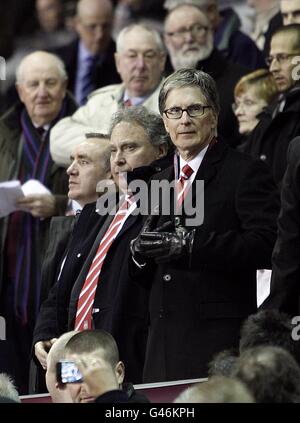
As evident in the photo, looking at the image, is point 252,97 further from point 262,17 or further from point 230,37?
point 262,17

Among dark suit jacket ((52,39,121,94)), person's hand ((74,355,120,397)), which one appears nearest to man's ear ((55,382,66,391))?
person's hand ((74,355,120,397))

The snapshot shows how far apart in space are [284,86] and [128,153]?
155 cm

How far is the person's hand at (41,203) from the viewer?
991cm

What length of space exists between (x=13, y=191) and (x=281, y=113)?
6.20 ft

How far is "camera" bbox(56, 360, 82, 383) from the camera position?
653 centimetres

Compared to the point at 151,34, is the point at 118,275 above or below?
below

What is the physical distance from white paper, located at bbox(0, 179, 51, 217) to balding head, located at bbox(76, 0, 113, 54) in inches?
88.1

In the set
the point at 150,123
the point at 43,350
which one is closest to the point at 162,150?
the point at 150,123

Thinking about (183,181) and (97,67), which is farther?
(97,67)

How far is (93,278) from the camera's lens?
8148 mm

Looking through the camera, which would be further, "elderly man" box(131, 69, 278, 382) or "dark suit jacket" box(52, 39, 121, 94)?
"dark suit jacket" box(52, 39, 121, 94)

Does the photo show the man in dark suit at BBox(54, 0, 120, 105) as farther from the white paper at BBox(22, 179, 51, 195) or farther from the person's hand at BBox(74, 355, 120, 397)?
the person's hand at BBox(74, 355, 120, 397)

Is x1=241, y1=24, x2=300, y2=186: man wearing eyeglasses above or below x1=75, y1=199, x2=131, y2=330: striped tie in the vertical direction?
above
